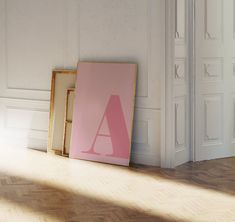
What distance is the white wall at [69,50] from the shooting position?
21.2 feet

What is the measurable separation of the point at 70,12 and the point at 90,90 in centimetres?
105

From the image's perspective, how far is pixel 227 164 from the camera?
21.6 feet

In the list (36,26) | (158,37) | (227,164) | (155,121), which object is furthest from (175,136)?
(36,26)

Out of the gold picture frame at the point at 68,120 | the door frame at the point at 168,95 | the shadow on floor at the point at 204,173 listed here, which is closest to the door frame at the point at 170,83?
the door frame at the point at 168,95

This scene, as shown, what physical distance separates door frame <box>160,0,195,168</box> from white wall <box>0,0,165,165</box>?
77 mm

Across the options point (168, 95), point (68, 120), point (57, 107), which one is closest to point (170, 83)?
point (168, 95)

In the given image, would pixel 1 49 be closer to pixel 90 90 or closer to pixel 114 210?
pixel 90 90

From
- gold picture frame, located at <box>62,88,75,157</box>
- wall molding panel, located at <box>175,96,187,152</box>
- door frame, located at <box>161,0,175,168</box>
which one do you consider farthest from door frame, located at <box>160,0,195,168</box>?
gold picture frame, located at <box>62,88,75,157</box>

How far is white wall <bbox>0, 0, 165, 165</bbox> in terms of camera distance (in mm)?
6453

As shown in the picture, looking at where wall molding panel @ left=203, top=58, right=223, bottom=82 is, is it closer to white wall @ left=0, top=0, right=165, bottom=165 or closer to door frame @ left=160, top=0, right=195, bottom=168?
door frame @ left=160, top=0, right=195, bottom=168

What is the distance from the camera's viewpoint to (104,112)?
6695mm

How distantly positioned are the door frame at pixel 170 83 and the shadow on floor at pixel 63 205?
151cm

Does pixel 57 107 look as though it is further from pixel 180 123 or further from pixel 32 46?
pixel 180 123

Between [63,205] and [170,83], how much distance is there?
2083 mm
